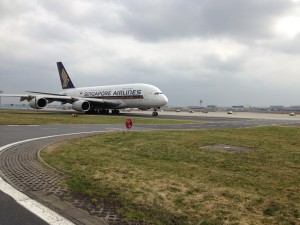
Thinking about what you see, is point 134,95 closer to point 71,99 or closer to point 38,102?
point 71,99

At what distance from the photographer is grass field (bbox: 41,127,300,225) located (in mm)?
5035

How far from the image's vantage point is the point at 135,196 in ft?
19.4

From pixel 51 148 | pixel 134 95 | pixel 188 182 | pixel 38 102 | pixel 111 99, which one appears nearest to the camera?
pixel 188 182

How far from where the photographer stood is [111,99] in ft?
160

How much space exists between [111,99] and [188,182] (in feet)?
140

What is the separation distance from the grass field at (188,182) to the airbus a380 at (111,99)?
31.7 meters

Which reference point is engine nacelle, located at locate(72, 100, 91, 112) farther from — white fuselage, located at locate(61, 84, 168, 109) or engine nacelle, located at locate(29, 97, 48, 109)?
engine nacelle, located at locate(29, 97, 48, 109)

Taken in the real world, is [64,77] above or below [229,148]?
above

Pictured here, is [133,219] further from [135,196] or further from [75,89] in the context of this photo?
[75,89]

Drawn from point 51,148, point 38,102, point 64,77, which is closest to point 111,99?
point 38,102

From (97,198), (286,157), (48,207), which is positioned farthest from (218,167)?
(48,207)

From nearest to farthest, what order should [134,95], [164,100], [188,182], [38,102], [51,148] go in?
1. [188,182]
2. [51,148]
3. [38,102]
4. [164,100]
5. [134,95]

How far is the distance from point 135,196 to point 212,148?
6593mm

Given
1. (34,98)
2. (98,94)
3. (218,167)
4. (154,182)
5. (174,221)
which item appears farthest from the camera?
(98,94)
